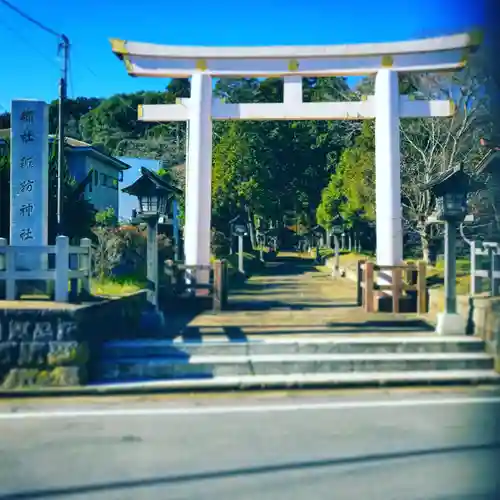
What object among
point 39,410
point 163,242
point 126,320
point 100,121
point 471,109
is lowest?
point 39,410

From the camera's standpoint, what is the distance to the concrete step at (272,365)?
809cm

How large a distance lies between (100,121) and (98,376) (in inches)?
973

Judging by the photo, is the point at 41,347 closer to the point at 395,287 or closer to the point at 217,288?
the point at 217,288

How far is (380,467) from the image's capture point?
5.00 metres

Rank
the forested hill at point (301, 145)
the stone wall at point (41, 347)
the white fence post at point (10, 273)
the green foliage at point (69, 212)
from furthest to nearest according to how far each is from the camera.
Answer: the forested hill at point (301, 145)
the green foliage at point (69, 212)
the white fence post at point (10, 273)
the stone wall at point (41, 347)

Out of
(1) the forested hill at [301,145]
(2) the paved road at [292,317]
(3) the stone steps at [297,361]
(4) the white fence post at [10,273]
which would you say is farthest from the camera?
(1) the forested hill at [301,145]

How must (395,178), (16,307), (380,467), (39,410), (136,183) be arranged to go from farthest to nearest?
(395,178) → (136,183) → (16,307) → (39,410) → (380,467)

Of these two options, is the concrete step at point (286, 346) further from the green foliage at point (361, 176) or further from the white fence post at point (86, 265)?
the green foliage at point (361, 176)

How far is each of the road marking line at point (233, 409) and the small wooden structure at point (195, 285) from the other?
544 cm

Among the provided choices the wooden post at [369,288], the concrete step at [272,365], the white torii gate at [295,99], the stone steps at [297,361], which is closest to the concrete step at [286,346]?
the stone steps at [297,361]

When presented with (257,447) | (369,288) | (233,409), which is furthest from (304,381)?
(369,288)

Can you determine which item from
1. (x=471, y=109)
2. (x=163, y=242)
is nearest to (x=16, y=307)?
(x=163, y=242)

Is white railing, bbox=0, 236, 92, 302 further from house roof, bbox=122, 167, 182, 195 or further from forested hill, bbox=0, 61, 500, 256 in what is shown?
forested hill, bbox=0, 61, 500, 256

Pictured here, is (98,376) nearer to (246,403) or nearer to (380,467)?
(246,403)
